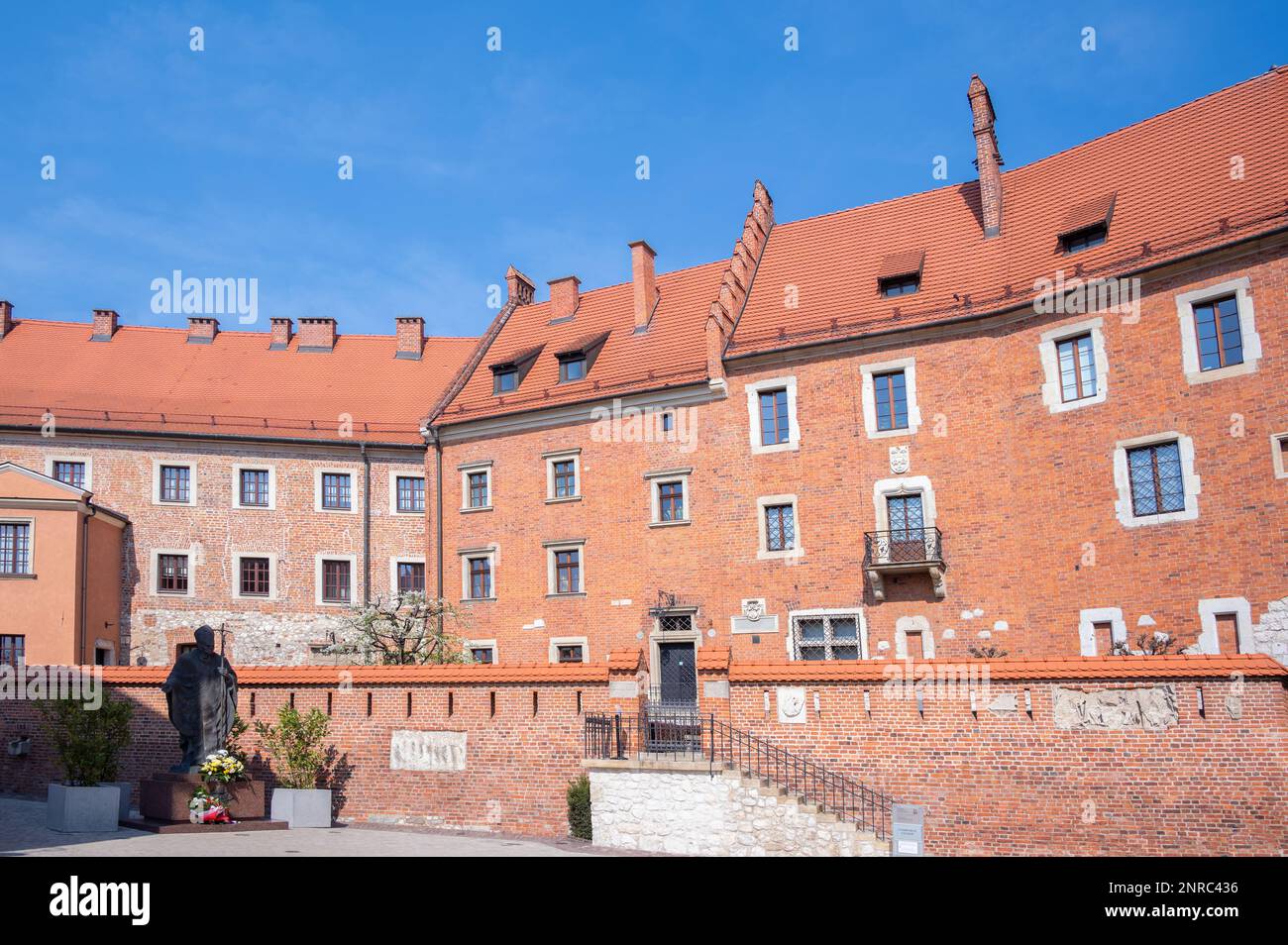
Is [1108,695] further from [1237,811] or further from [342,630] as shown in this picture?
[342,630]

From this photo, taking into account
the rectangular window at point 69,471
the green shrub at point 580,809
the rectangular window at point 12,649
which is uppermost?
the rectangular window at point 69,471

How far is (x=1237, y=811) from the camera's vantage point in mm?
15844

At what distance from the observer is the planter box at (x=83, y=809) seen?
17.2 m

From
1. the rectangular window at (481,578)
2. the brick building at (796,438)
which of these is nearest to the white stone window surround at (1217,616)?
the brick building at (796,438)

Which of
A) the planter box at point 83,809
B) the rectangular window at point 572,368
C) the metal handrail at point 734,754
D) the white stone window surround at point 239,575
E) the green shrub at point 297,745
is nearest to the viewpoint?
the planter box at point 83,809

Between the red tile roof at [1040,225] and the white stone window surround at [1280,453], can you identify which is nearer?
Answer: the white stone window surround at [1280,453]

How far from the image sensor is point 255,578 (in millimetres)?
32344

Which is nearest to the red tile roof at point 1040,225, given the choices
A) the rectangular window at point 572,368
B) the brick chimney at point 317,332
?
the rectangular window at point 572,368

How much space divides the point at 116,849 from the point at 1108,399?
19.6 metres

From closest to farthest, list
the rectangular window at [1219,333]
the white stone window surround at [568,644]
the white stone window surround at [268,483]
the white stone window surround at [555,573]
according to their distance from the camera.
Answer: the rectangular window at [1219,333] < the white stone window surround at [568,644] < the white stone window surround at [555,573] < the white stone window surround at [268,483]

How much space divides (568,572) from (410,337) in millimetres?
12282

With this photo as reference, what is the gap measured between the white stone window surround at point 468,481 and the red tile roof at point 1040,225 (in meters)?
8.07

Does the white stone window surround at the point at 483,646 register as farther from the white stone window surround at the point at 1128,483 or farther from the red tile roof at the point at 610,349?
the white stone window surround at the point at 1128,483

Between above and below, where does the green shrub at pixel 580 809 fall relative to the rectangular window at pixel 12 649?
below
